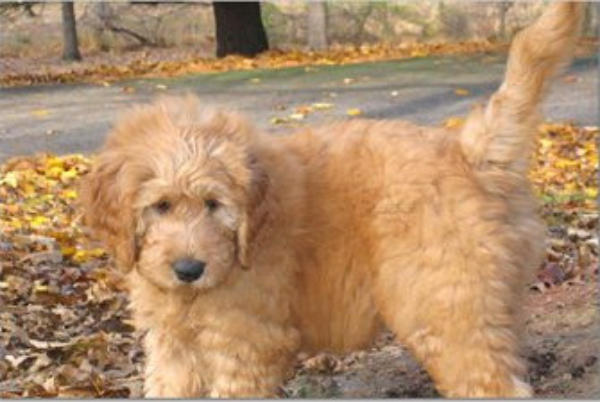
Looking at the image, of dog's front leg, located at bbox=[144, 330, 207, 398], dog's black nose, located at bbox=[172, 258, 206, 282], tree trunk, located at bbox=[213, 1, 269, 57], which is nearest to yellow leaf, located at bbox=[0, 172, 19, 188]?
dog's front leg, located at bbox=[144, 330, 207, 398]

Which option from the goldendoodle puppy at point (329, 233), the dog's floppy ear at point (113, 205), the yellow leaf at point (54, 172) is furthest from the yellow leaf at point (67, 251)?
the dog's floppy ear at point (113, 205)

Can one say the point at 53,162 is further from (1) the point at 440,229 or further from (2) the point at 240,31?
(2) the point at 240,31

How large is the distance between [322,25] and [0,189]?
1352cm

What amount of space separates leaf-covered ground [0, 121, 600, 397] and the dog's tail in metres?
1.31

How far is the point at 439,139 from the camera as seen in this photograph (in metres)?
4.88

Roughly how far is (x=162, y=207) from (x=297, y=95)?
37.3 feet

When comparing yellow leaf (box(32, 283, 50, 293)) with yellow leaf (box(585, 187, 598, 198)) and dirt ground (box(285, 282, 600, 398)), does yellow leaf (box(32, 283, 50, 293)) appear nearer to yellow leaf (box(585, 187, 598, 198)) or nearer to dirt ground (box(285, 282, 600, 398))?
dirt ground (box(285, 282, 600, 398))

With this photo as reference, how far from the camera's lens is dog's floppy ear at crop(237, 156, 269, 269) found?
179 inches

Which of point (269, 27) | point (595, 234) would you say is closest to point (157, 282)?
point (595, 234)

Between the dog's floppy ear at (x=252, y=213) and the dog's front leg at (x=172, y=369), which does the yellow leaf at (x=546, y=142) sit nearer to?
the dog's front leg at (x=172, y=369)

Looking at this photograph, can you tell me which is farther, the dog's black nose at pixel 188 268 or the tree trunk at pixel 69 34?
the tree trunk at pixel 69 34

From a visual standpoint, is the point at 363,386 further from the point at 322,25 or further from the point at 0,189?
the point at 322,25

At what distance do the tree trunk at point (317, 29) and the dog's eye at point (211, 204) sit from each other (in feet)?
59.1

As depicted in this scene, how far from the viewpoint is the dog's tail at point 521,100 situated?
4.73m
